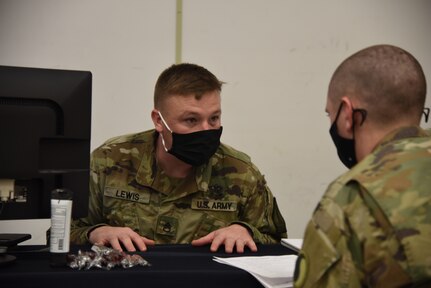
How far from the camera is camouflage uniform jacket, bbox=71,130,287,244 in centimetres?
190

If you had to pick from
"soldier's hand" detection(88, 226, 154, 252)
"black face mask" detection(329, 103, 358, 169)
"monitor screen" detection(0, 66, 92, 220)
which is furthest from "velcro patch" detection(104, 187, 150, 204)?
"black face mask" detection(329, 103, 358, 169)

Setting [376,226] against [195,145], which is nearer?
[376,226]

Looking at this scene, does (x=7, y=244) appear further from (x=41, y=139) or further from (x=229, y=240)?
(x=229, y=240)

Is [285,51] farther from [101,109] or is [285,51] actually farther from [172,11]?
[101,109]

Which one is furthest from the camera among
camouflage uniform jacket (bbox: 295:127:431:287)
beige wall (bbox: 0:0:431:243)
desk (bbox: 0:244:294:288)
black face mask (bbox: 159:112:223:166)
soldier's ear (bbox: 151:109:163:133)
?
beige wall (bbox: 0:0:431:243)

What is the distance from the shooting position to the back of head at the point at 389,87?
46.2 inches

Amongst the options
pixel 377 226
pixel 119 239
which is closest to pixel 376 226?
pixel 377 226

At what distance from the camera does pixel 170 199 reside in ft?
6.26

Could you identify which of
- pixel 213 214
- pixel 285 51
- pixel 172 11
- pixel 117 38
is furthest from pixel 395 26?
pixel 213 214

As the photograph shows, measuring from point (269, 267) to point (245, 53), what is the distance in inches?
71.6

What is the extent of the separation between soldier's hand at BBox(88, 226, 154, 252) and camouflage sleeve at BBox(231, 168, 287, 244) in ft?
1.56

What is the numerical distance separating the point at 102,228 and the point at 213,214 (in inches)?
17.8

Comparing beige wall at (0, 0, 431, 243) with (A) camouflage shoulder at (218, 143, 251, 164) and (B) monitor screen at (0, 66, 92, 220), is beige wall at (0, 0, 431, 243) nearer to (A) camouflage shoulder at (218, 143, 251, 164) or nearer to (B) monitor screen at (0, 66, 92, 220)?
(A) camouflage shoulder at (218, 143, 251, 164)

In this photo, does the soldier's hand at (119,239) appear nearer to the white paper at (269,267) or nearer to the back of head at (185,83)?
the white paper at (269,267)
